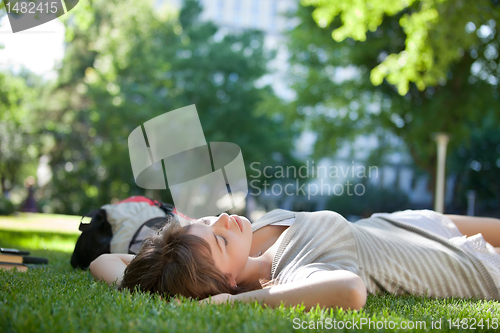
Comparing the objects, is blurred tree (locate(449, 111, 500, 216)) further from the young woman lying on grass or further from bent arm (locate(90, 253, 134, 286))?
bent arm (locate(90, 253, 134, 286))

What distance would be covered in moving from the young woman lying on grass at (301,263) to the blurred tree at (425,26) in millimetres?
6822

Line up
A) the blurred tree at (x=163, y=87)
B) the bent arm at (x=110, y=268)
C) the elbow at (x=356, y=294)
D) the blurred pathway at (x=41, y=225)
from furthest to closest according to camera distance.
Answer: the blurred tree at (x=163, y=87), the blurred pathway at (x=41, y=225), the bent arm at (x=110, y=268), the elbow at (x=356, y=294)

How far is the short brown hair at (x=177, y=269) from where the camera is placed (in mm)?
2174

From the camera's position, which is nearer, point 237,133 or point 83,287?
point 83,287

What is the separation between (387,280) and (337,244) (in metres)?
0.43

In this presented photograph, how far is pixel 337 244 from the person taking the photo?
2.47 metres

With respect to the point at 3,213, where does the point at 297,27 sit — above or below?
above

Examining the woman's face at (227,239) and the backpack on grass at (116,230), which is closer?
the woman's face at (227,239)

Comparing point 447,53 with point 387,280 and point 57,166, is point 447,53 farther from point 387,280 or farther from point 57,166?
point 57,166

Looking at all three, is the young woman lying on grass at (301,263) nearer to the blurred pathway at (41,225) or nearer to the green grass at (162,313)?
the green grass at (162,313)

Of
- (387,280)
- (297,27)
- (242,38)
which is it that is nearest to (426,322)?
(387,280)

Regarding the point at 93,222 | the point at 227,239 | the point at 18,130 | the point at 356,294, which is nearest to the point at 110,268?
the point at 227,239

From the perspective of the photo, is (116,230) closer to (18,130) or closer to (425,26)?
(425,26)

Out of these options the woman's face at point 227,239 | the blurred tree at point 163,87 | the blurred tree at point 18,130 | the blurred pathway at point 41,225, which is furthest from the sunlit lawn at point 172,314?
the blurred tree at point 18,130
